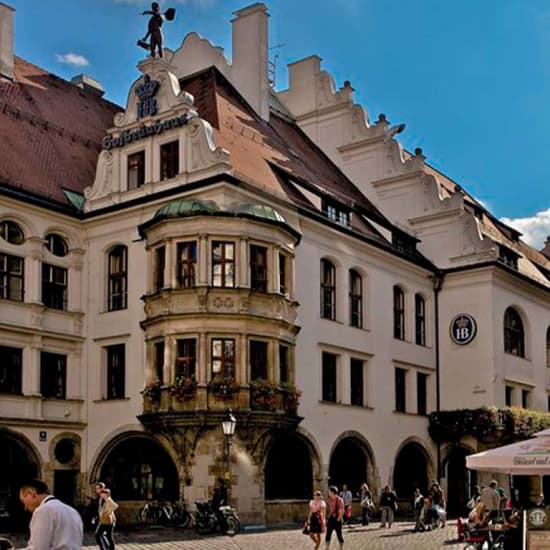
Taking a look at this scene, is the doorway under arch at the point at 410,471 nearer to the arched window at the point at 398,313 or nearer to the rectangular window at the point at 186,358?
the arched window at the point at 398,313

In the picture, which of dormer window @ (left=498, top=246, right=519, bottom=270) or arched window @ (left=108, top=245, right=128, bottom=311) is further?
dormer window @ (left=498, top=246, right=519, bottom=270)

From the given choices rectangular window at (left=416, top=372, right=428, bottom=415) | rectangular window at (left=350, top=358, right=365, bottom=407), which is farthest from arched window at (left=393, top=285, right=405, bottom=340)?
rectangular window at (left=350, top=358, right=365, bottom=407)

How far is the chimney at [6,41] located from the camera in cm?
3816

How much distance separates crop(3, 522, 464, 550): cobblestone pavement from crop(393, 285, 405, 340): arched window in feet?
35.8

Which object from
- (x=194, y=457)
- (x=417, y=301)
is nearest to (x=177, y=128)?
(x=194, y=457)

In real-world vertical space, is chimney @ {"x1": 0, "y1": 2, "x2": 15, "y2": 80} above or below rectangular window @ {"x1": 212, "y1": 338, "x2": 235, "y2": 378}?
above

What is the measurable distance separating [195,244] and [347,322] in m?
7.83

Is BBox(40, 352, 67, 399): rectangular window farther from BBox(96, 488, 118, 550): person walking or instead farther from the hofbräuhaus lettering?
BBox(96, 488, 118, 550): person walking

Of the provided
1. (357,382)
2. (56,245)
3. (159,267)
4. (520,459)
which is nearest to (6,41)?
(56,245)

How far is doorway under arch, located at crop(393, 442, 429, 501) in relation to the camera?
39594 mm

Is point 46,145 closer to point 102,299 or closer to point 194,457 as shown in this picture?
point 102,299

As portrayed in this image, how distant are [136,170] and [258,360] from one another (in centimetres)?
813

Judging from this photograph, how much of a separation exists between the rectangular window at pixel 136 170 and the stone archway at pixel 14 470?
30.3 feet

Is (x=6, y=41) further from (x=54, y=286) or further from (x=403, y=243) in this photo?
(x=403, y=243)
